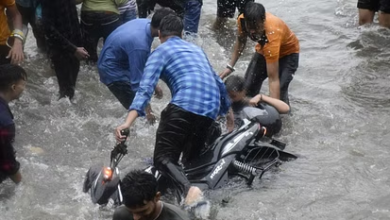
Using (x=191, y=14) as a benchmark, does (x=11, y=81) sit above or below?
above

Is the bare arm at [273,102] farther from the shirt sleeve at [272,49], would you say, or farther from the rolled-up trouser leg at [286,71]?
the rolled-up trouser leg at [286,71]

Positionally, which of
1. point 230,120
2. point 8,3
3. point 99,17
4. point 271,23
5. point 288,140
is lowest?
point 288,140

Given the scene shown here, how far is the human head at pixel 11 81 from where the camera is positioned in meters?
4.94

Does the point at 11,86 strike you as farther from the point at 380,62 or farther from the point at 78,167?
the point at 380,62

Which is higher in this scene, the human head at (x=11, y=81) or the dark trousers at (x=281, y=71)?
the human head at (x=11, y=81)

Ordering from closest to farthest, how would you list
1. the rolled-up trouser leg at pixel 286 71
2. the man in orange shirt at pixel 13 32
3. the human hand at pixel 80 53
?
1. the man in orange shirt at pixel 13 32
2. the human hand at pixel 80 53
3. the rolled-up trouser leg at pixel 286 71

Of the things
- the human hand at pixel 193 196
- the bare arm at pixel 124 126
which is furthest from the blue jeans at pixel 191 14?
the human hand at pixel 193 196

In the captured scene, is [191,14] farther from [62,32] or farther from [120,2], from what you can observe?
[62,32]

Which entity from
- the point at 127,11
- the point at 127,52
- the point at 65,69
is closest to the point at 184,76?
the point at 127,52

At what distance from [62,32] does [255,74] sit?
2.14 meters

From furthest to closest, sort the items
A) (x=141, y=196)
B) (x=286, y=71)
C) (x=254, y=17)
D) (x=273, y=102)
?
(x=286, y=71) < (x=273, y=102) < (x=254, y=17) < (x=141, y=196)

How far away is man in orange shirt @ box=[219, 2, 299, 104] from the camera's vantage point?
631 centimetres

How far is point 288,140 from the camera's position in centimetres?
673

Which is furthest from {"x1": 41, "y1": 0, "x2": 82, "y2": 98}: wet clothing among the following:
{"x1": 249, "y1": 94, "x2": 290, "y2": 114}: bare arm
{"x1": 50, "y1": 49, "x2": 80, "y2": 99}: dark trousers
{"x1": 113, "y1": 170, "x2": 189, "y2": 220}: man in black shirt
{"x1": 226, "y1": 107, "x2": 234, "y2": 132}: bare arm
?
{"x1": 113, "y1": 170, "x2": 189, "y2": 220}: man in black shirt
